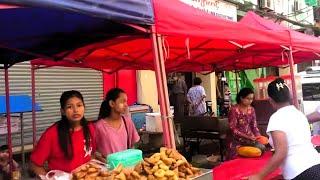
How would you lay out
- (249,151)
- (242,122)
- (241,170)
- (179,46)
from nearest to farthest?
(241,170) → (249,151) → (179,46) → (242,122)

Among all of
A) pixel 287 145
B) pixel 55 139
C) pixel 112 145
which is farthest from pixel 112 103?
pixel 287 145

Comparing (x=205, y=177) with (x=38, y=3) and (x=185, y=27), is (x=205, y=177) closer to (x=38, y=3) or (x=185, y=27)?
(x=185, y=27)

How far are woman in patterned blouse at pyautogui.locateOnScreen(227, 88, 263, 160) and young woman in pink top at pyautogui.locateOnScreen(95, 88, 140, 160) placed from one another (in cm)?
255

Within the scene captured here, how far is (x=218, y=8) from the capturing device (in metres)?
15.6

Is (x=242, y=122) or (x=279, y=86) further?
(x=242, y=122)

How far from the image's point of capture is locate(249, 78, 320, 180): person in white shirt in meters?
3.54

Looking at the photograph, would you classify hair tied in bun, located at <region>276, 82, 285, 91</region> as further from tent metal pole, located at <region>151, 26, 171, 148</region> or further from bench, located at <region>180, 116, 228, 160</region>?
bench, located at <region>180, 116, 228, 160</region>

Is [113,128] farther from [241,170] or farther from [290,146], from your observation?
[290,146]

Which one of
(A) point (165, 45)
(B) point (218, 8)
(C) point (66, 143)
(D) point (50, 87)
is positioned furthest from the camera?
(B) point (218, 8)

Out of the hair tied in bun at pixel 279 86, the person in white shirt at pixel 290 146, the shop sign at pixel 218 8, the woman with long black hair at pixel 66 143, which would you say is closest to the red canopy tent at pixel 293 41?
the hair tied in bun at pixel 279 86

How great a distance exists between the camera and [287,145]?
3.55 metres

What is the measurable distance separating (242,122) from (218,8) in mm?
9474

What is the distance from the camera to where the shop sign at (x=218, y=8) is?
14447 millimetres

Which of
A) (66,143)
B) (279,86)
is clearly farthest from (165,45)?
(66,143)
